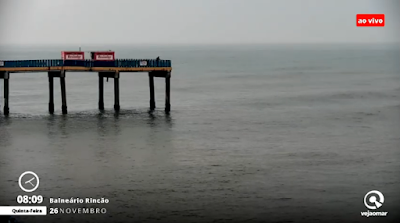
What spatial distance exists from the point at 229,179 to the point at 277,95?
61.8m

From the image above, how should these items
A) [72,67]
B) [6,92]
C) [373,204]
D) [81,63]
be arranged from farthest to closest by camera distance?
[6,92], [81,63], [72,67], [373,204]

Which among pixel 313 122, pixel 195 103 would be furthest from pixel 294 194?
pixel 195 103

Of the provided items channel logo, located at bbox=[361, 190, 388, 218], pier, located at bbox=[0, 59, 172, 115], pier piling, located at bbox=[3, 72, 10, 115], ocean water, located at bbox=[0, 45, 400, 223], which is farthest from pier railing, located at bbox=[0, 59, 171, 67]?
channel logo, located at bbox=[361, 190, 388, 218]

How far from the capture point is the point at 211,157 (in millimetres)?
52438

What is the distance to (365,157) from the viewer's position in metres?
52.3

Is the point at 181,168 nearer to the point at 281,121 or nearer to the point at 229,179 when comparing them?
the point at 229,179

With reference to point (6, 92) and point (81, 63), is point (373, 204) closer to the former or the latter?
point (81, 63)

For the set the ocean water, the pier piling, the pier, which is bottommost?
the ocean water

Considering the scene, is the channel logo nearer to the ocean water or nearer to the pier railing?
the ocean water

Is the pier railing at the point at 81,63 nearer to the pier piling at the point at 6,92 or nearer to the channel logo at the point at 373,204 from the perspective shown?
the pier piling at the point at 6,92

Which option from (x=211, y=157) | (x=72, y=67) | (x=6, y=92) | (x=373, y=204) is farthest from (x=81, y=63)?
(x=373, y=204)

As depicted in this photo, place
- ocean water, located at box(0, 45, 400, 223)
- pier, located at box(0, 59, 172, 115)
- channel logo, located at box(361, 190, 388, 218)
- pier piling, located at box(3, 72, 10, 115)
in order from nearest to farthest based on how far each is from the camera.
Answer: channel logo, located at box(361, 190, 388, 218) → ocean water, located at box(0, 45, 400, 223) → pier piling, located at box(3, 72, 10, 115) → pier, located at box(0, 59, 172, 115)

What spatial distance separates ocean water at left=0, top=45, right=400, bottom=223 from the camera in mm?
37844

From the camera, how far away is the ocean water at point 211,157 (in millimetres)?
37844
